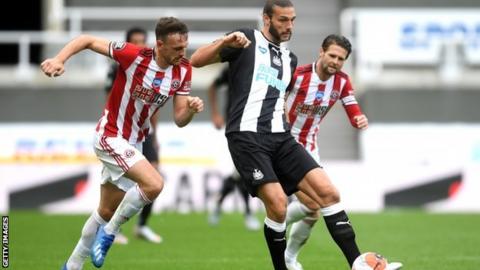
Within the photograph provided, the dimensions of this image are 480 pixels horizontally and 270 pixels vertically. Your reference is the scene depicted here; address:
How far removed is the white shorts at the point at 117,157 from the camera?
26.1 feet

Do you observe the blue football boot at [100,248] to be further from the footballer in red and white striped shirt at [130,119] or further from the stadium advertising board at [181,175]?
the stadium advertising board at [181,175]

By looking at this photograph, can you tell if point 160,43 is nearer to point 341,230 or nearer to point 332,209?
point 332,209

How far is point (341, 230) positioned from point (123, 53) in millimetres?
2314

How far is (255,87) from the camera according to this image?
7.82 meters

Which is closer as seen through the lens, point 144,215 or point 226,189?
point 144,215

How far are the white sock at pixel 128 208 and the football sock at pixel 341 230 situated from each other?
1502 millimetres

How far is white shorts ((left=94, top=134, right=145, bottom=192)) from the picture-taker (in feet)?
26.1

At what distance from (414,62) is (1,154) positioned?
33.7ft

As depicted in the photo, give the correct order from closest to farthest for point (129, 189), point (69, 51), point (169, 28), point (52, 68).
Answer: point (52, 68) < point (69, 51) < point (169, 28) < point (129, 189)

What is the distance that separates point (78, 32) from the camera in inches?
846

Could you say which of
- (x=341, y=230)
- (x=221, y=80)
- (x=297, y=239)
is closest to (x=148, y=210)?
(x=221, y=80)

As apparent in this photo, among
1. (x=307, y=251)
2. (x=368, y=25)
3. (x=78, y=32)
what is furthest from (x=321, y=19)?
(x=307, y=251)

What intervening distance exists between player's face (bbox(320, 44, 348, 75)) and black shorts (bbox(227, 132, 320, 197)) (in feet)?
3.70

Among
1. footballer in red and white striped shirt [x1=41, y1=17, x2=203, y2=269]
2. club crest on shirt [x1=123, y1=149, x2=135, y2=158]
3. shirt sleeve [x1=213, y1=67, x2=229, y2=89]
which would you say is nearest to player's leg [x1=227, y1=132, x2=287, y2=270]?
footballer in red and white striped shirt [x1=41, y1=17, x2=203, y2=269]
